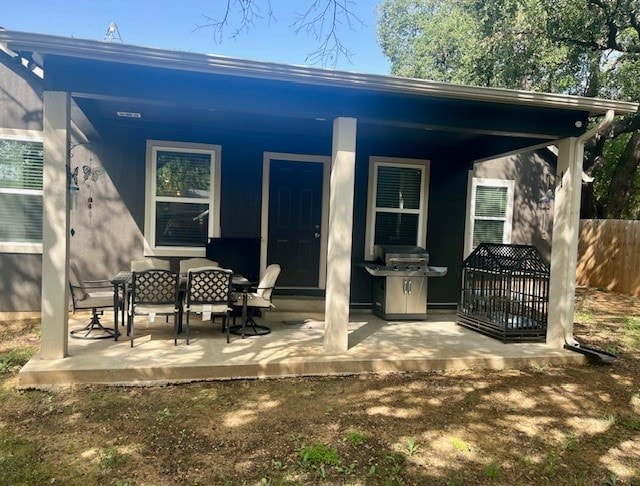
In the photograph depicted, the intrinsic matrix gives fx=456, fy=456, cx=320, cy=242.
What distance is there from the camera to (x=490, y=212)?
7395 mm

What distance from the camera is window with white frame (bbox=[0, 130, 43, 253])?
5.92m

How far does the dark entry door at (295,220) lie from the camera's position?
262 inches

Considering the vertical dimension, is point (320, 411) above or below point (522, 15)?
below

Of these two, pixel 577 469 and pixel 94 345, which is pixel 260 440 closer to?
pixel 577 469

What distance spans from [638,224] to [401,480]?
31.3ft

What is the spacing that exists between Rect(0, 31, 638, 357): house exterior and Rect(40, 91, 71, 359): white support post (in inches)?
0.5

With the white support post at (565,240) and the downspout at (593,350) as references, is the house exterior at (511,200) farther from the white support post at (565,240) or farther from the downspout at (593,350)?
the downspout at (593,350)

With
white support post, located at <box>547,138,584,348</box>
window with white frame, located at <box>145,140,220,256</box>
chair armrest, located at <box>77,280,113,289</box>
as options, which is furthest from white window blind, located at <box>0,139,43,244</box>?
white support post, located at <box>547,138,584,348</box>

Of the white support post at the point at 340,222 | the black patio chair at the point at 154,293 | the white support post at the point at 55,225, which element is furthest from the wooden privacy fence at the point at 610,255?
the white support post at the point at 55,225

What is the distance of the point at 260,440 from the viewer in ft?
9.77

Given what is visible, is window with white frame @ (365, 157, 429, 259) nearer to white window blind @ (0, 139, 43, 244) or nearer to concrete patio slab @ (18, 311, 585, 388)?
concrete patio slab @ (18, 311, 585, 388)

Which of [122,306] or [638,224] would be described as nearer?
[122,306]

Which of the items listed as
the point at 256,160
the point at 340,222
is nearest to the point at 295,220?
the point at 256,160

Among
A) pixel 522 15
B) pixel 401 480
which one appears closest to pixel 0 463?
pixel 401 480
